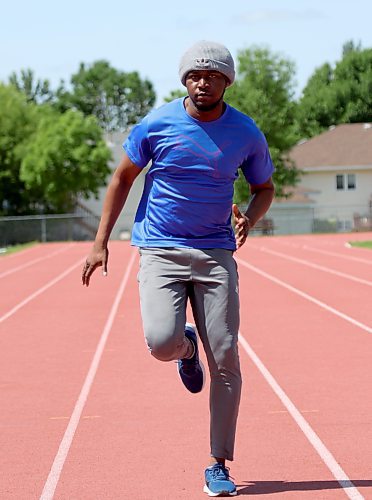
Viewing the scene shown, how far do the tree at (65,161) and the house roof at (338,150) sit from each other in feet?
41.1

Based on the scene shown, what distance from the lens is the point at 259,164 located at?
19.0ft

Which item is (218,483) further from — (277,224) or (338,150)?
(338,150)

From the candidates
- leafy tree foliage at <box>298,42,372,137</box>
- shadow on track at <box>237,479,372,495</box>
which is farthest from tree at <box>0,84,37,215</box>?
shadow on track at <box>237,479,372,495</box>

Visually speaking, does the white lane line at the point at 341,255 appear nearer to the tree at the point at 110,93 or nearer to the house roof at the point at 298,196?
the house roof at the point at 298,196

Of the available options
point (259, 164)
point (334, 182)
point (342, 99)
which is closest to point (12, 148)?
point (334, 182)

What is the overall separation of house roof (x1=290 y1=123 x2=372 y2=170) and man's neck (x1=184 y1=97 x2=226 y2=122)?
211 ft

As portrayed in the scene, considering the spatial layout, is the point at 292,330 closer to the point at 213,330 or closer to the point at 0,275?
the point at 213,330

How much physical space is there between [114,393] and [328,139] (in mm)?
64455

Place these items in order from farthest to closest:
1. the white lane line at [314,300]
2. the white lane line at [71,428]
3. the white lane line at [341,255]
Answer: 1. the white lane line at [341,255]
2. the white lane line at [314,300]
3. the white lane line at [71,428]

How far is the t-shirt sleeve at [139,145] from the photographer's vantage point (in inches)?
221

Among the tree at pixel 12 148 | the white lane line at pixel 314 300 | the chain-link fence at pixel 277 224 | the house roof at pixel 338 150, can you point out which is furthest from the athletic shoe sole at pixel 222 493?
the house roof at pixel 338 150

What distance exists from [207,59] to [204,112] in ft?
0.83

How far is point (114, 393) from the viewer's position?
9.19m

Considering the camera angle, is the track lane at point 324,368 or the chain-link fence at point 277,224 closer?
the track lane at point 324,368
